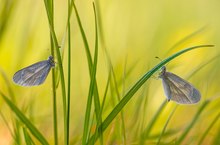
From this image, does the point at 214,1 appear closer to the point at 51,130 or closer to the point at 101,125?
the point at 51,130

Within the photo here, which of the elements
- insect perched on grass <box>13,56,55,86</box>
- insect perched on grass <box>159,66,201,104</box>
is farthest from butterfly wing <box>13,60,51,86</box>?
insect perched on grass <box>159,66,201,104</box>

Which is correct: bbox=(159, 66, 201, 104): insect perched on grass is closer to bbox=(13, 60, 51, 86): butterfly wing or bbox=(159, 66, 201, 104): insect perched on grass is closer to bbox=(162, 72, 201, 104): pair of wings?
bbox=(162, 72, 201, 104): pair of wings

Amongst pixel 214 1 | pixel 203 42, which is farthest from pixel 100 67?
pixel 214 1

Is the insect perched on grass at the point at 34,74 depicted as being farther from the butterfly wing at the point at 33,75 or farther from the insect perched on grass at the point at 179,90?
the insect perched on grass at the point at 179,90

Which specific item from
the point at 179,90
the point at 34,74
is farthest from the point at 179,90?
the point at 34,74

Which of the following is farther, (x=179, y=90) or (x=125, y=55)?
(x=125, y=55)

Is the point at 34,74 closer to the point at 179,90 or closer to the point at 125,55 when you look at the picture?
the point at 179,90
